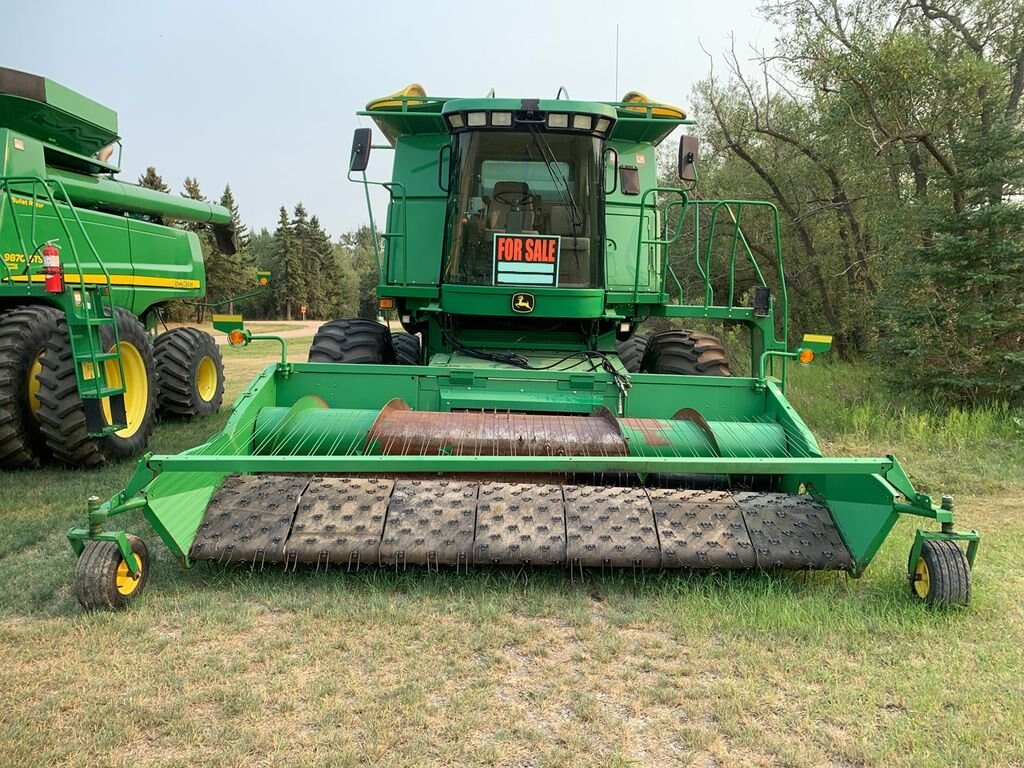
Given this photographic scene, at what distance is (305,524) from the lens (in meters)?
3.50

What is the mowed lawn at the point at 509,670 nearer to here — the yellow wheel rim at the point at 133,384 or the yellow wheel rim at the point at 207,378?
the yellow wheel rim at the point at 133,384

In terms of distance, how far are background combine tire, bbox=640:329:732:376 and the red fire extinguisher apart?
14.4 feet

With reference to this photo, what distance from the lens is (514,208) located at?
5.36 m

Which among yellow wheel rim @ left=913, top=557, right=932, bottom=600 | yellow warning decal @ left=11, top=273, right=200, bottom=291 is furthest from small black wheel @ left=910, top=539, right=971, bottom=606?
yellow warning decal @ left=11, top=273, right=200, bottom=291

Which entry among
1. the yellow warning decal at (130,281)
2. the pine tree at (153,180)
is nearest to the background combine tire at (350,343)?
the yellow warning decal at (130,281)

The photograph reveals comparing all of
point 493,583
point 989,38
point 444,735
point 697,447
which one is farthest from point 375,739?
point 989,38

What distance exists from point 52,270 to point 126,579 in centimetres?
292

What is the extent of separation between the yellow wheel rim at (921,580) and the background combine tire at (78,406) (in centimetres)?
515

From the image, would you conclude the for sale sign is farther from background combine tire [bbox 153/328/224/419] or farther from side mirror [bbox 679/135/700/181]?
background combine tire [bbox 153/328/224/419]

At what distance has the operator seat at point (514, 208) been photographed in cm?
536

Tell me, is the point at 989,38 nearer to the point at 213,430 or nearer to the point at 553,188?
the point at 553,188

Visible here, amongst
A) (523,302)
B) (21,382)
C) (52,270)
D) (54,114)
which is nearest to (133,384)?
(21,382)

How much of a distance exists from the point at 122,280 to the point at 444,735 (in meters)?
6.86

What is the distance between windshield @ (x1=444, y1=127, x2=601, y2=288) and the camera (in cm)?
527
